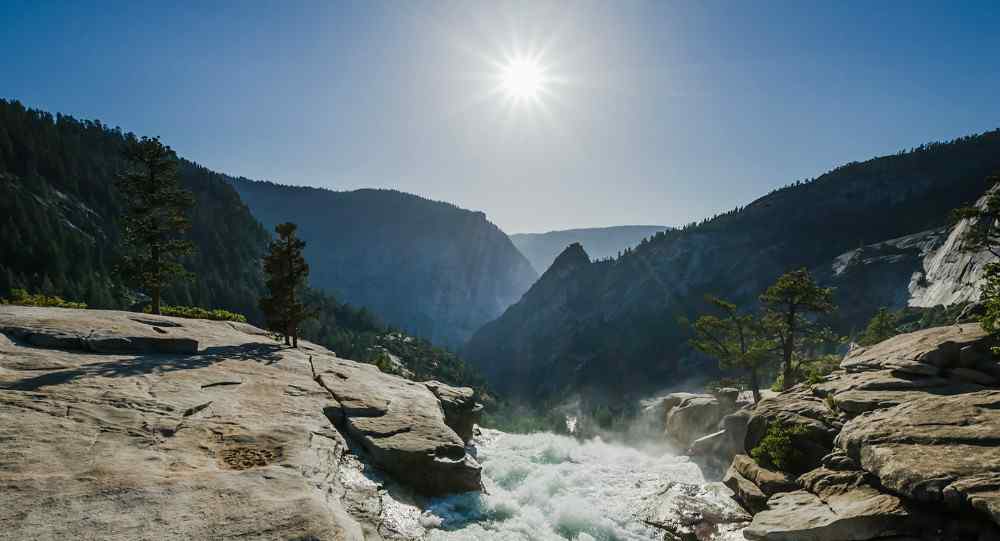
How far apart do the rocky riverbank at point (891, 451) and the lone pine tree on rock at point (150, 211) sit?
40.3 meters

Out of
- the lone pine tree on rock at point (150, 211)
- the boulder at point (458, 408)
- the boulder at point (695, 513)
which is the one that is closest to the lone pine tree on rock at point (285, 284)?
the lone pine tree on rock at point (150, 211)

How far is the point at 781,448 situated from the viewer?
2098 cm

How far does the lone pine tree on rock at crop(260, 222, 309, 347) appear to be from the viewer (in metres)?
28.6

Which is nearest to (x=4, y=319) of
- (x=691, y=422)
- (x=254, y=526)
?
(x=254, y=526)

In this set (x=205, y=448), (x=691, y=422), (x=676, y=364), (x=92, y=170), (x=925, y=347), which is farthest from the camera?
(x=676, y=364)

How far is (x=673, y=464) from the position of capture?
31.8 m

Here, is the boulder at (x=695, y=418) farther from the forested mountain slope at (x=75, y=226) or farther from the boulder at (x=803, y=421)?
the forested mountain slope at (x=75, y=226)

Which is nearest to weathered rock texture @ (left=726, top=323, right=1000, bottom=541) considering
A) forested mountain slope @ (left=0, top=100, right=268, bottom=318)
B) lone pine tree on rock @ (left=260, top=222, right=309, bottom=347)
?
lone pine tree on rock @ (left=260, top=222, right=309, bottom=347)

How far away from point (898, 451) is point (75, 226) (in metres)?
189

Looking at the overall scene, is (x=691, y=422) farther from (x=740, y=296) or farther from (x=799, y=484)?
(x=740, y=296)

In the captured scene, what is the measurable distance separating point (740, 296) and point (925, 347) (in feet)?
610

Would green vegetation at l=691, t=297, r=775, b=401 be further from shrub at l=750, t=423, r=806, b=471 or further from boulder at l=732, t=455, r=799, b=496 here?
shrub at l=750, t=423, r=806, b=471

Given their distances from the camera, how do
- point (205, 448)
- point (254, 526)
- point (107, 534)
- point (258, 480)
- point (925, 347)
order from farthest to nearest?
1. point (925, 347)
2. point (205, 448)
3. point (258, 480)
4. point (254, 526)
5. point (107, 534)

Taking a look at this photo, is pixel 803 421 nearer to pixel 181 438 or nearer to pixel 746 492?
pixel 746 492
